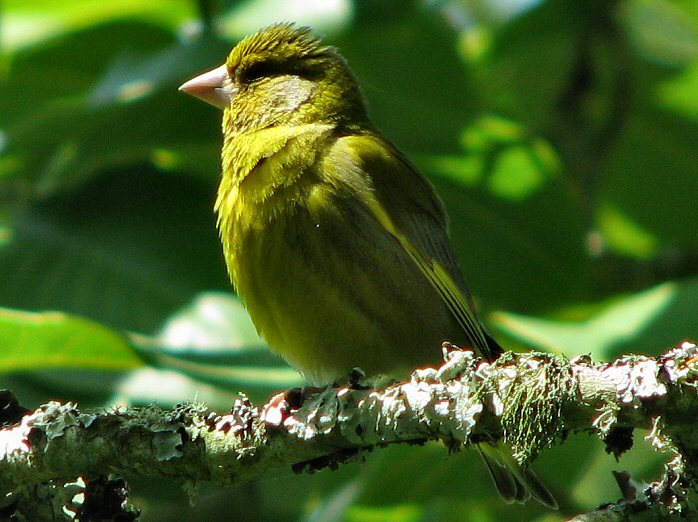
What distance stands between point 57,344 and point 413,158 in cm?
218

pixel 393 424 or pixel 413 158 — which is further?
pixel 413 158

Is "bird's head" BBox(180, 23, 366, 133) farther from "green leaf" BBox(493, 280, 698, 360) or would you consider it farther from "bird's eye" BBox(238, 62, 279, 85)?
"green leaf" BBox(493, 280, 698, 360)

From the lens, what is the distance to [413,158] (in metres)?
5.89

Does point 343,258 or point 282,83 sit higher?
point 282,83

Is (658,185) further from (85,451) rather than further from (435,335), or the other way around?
(85,451)

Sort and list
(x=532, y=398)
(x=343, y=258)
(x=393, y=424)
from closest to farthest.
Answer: (x=532, y=398) < (x=393, y=424) < (x=343, y=258)

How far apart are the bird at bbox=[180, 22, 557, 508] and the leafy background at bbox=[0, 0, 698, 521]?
45 cm

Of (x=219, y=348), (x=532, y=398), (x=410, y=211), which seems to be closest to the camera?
(x=532, y=398)

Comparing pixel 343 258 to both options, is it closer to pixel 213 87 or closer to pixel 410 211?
pixel 410 211

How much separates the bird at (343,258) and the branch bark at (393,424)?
2.88ft

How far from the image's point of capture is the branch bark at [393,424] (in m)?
2.55

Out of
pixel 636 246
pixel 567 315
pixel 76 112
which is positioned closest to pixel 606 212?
pixel 636 246

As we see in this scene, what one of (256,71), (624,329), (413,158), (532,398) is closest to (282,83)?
(256,71)

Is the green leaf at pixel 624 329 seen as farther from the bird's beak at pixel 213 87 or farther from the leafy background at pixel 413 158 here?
the bird's beak at pixel 213 87
